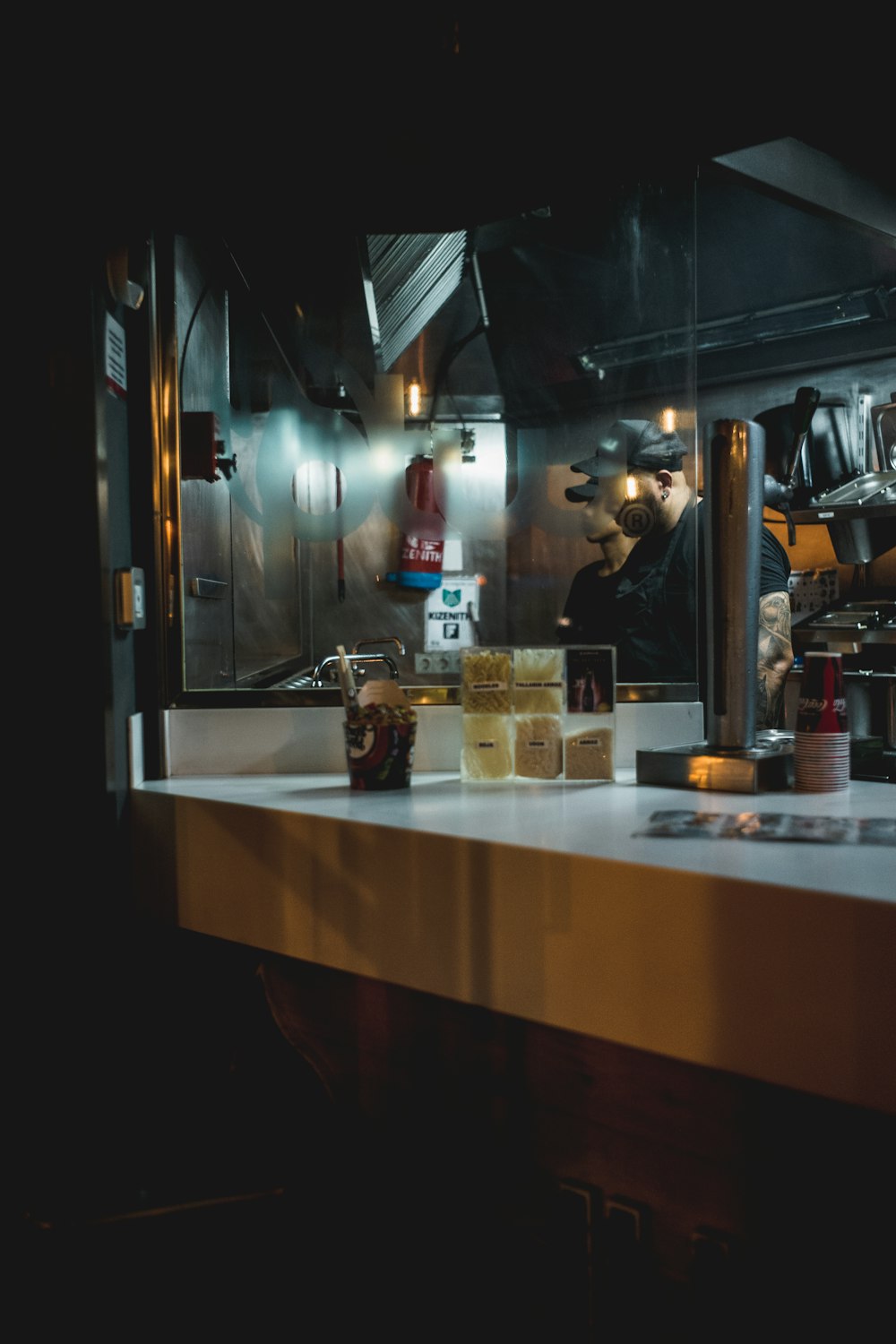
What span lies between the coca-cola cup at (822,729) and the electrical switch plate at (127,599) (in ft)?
3.40

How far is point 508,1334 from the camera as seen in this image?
1233 millimetres

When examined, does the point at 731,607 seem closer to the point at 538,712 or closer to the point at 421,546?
the point at 538,712

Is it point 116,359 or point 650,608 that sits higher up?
point 116,359

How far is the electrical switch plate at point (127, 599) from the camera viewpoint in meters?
1.42

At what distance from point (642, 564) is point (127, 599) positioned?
1.06m

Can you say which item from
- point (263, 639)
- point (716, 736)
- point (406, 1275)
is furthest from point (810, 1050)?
point (263, 639)

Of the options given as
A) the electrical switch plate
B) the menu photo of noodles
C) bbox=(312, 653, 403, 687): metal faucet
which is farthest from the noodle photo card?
the electrical switch plate

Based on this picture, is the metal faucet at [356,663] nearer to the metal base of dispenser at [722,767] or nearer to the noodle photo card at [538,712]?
the noodle photo card at [538,712]

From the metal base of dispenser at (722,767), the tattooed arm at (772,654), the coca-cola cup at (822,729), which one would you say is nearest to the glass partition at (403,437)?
the metal base of dispenser at (722,767)

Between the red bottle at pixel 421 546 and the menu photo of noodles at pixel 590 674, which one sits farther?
the red bottle at pixel 421 546

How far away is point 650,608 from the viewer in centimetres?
186

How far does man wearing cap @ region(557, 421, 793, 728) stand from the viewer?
5.74 ft

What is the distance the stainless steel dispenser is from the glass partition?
43cm

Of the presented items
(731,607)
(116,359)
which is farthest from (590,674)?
(116,359)
